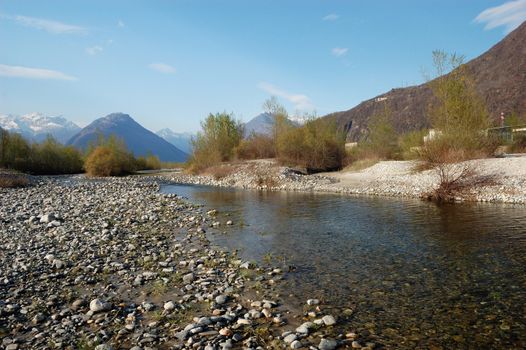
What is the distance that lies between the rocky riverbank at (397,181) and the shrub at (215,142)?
37.2 ft

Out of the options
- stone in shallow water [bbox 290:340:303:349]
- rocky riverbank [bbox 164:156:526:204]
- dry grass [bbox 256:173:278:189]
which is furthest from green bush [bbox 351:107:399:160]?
stone in shallow water [bbox 290:340:303:349]

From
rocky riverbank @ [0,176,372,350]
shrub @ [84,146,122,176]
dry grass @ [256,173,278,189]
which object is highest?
shrub @ [84,146,122,176]

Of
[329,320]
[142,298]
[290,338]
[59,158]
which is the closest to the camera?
[290,338]

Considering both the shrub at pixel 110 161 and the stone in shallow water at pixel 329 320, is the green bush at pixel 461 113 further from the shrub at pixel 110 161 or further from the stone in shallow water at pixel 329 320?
the shrub at pixel 110 161

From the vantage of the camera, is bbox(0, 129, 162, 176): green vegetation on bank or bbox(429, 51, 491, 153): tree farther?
bbox(0, 129, 162, 176): green vegetation on bank

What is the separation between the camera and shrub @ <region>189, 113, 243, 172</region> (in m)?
58.8

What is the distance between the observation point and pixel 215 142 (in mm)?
62219

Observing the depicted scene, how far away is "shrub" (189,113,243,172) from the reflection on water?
4051 cm

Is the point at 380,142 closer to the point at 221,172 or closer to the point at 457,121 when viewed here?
the point at 457,121

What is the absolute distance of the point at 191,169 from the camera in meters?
60.4

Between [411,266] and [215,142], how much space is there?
179 ft

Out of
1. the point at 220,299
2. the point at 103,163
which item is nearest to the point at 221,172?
the point at 103,163

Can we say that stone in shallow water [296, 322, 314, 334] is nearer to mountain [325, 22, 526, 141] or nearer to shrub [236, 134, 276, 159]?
shrub [236, 134, 276, 159]

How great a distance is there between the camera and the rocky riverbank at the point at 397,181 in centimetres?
2236
